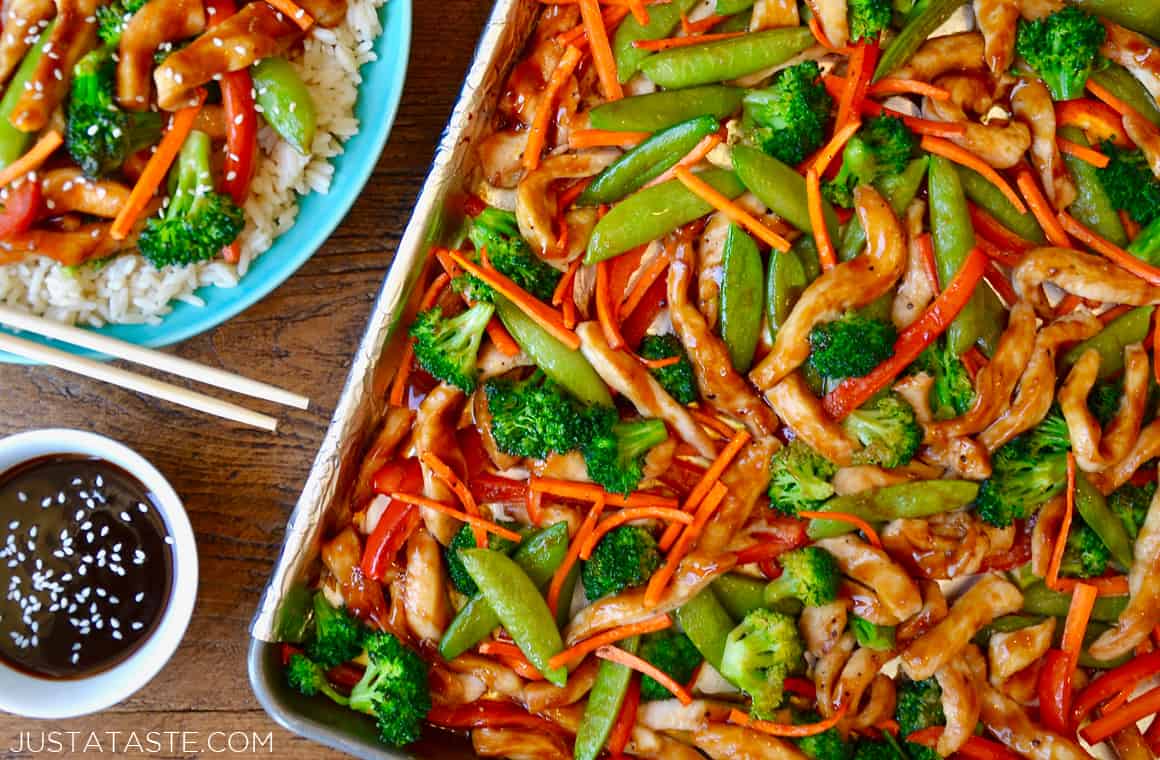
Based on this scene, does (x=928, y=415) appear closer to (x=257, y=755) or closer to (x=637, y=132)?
(x=637, y=132)

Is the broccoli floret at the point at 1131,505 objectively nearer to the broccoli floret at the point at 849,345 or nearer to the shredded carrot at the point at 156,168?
the broccoli floret at the point at 849,345

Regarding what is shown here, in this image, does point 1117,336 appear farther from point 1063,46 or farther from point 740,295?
point 740,295

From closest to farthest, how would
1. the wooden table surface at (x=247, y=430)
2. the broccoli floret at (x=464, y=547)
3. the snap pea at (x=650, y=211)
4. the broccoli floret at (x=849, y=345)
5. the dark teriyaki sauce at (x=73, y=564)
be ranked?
1. the broccoli floret at (x=849, y=345)
2. the snap pea at (x=650, y=211)
3. the broccoli floret at (x=464, y=547)
4. the dark teriyaki sauce at (x=73, y=564)
5. the wooden table surface at (x=247, y=430)

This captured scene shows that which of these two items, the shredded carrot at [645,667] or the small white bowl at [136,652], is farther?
the small white bowl at [136,652]

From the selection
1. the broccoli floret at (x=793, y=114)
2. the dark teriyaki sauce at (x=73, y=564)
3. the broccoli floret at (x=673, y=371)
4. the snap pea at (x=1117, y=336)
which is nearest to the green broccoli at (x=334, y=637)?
the dark teriyaki sauce at (x=73, y=564)

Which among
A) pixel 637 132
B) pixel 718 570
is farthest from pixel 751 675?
pixel 637 132

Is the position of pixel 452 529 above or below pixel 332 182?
below

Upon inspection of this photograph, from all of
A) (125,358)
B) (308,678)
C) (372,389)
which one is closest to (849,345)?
(372,389)
